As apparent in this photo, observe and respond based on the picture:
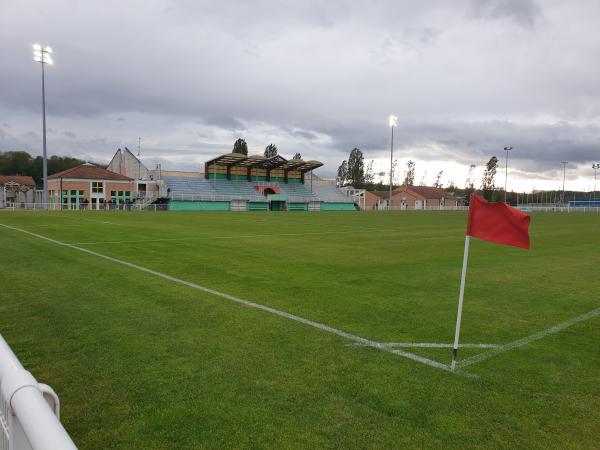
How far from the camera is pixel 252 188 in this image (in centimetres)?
7681

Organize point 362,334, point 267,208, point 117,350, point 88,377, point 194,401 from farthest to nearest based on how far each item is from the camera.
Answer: point 267,208
point 362,334
point 117,350
point 88,377
point 194,401

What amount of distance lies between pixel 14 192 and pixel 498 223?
78854 millimetres

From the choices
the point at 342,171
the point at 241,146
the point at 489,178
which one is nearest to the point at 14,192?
the point at 241,146

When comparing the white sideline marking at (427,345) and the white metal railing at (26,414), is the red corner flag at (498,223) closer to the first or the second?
the white sideline marking at (427,345)

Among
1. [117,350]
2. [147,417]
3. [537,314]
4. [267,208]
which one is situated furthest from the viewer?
[267,208]

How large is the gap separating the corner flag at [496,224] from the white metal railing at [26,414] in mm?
4160

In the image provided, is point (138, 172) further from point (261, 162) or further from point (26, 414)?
point (26, 414)

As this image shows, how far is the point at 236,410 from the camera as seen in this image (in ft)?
12.7

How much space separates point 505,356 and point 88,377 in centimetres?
470

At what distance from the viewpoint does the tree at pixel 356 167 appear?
13362cm

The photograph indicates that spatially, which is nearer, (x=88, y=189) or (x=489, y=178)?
(x=88, y=189)

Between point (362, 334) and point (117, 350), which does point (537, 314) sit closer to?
point (362, 334)

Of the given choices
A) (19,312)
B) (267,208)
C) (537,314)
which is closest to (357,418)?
(537,314)

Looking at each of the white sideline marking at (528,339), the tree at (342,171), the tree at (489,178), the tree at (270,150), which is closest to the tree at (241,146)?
the tree at (270,150)
